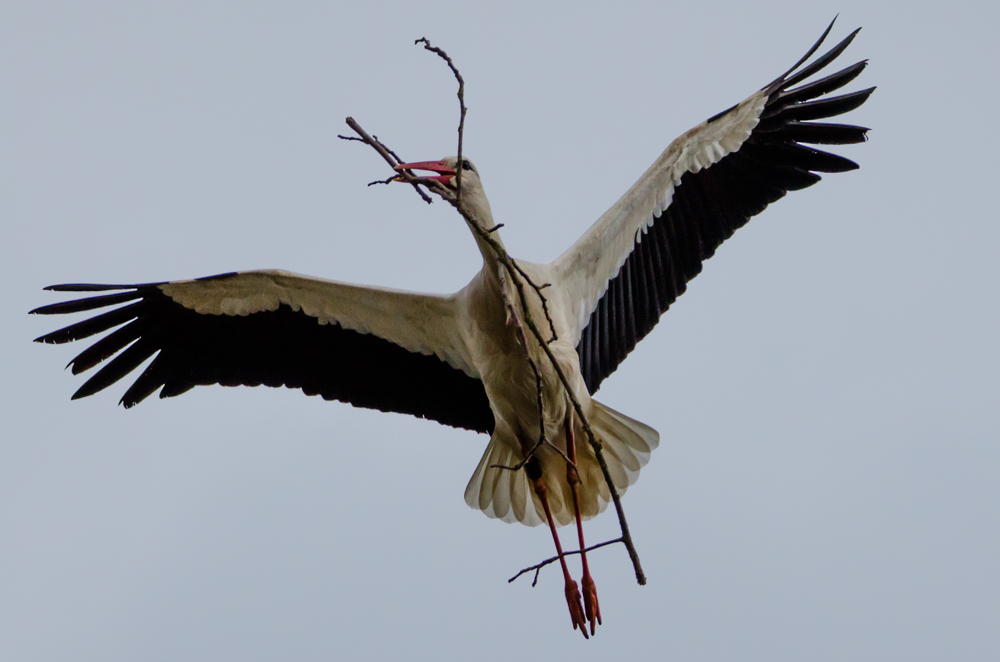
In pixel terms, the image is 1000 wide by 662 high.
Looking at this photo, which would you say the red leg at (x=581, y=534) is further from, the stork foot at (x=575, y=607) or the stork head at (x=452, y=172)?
the stork head at (x=452, y=172)

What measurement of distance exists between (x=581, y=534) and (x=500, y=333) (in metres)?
0.89

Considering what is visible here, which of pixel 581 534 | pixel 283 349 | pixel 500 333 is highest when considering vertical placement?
pixel 283 349

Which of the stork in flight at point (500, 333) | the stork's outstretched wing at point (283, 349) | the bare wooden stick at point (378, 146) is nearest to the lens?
the bare wooden stick at point (378, 146)

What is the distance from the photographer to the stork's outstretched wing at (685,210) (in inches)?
167

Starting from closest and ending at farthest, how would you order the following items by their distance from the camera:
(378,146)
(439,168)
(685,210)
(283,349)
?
(378,146), (439,168), (685,210), (283,349)

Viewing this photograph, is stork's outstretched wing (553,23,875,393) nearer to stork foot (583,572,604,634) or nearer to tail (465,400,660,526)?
tail (465,400,660,526)

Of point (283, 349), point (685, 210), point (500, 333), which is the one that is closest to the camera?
point (500, 333)

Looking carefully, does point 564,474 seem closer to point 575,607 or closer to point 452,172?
point 575,607

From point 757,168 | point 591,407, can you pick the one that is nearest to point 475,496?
point 591,407

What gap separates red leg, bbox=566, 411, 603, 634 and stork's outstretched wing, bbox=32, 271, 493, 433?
46 centimetres

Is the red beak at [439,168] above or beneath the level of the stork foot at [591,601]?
above

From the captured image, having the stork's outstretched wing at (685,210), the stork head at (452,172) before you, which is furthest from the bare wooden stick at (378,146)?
the stork's outstretched wing at (685,210)

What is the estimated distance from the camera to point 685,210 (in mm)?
4324

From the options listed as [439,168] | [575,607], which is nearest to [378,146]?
[439,168]
